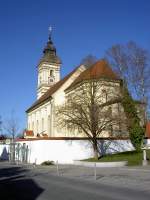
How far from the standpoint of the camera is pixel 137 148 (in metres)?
41.4

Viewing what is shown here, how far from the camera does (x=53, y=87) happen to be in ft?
223

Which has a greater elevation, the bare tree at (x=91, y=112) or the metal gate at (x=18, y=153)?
the bare tree at (x=91, y=112)

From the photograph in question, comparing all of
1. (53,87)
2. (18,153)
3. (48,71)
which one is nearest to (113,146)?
(18,153)

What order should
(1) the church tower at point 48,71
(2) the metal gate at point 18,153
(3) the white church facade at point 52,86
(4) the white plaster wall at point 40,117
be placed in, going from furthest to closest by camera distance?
(1) the church tower at point 48,71
(4) the white plaster wall at point 40,117
(2) the metal gate at point 18,153
(3) the white church facade at point 52,86

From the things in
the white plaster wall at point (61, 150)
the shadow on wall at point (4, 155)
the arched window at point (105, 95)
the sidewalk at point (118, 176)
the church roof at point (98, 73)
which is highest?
the church roof at point (98, 73)

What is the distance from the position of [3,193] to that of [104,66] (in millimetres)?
33026

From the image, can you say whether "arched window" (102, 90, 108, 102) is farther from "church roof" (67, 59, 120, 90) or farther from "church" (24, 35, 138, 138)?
"church roof" (67, 59, 120, 90)

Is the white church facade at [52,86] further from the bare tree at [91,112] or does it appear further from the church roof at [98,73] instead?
the bare tree at [91,112]

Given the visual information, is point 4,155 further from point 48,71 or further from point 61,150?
point 48,71

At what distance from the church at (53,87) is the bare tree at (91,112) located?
0.90 metres

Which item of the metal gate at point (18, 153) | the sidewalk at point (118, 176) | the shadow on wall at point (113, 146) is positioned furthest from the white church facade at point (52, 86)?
the sidewalk at point (118, 176)

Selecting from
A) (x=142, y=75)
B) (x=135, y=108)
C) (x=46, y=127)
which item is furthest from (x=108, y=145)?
(x=46, y=127)

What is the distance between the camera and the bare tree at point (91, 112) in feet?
122

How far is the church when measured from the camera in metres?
40.8
